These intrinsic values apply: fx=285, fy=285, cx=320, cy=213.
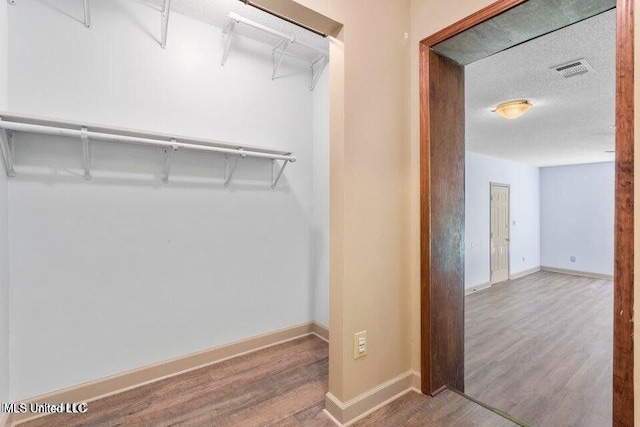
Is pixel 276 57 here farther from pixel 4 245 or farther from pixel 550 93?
pixel 550 93

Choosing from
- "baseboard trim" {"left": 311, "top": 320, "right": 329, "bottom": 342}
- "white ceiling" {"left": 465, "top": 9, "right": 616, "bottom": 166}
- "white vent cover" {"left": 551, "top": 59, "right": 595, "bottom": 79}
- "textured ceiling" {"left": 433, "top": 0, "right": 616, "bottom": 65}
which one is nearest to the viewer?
"textured ceiling" {"left": 433, "top": 0, "right": 616, "bottom": 65}

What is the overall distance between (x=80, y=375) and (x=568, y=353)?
165 inches

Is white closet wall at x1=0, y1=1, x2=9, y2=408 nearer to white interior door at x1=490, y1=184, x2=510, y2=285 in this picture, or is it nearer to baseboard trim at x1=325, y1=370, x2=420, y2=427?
baseboard trim at x1=325, y1=370, x2=420, y2=427

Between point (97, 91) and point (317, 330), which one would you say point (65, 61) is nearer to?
point (97, 91)

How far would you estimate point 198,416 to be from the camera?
160cm

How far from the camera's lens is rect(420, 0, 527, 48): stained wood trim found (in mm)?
1357

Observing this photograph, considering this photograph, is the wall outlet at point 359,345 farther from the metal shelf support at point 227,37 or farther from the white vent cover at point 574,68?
the white vent cover at point 574,68

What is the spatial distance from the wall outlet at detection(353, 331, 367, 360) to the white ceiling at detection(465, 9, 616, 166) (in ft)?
7.21

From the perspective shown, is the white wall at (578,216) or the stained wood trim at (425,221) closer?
the stained wood trim at (425,221)

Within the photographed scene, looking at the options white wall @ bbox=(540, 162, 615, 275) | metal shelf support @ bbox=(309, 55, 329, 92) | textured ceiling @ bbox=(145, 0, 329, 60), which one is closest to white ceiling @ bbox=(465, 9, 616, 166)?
metal shelf support @ bbox=(309, 55, 329, 92)

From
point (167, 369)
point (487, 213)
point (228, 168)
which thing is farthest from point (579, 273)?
point (167, 369)

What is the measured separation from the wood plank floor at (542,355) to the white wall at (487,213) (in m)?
0.65

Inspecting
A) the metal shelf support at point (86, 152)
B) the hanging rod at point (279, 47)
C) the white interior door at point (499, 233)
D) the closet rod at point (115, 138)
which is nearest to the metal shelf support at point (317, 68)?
the hanging rod at point (279, 47)

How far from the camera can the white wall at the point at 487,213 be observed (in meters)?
5.31
